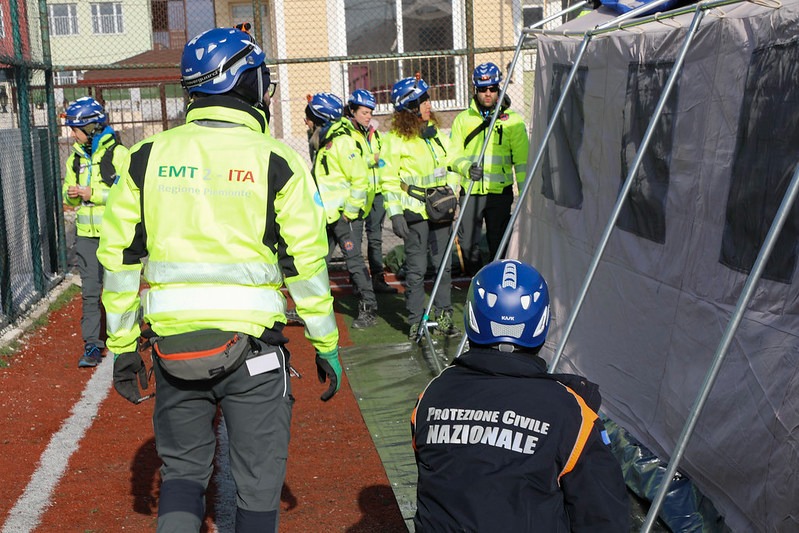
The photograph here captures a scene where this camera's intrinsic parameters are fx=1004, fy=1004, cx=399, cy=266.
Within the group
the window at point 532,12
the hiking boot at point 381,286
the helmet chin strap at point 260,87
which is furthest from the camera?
the window at point 532,12

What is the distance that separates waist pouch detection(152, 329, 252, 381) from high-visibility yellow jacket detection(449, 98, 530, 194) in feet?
17.4

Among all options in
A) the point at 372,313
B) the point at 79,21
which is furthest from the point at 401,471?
the point at 79,21

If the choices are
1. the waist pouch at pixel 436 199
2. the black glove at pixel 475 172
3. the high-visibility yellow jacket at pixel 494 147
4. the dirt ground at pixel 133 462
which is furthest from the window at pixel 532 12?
the dirt ground at pixel 133 462

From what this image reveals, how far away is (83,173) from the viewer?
8.34 m

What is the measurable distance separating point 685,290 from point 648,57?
54.4 inches

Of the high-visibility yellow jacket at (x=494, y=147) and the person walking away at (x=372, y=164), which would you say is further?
Result: the person walking away at (x=372, y=164)

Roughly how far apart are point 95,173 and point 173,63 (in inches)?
192

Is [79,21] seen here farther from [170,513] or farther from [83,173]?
[170,513]

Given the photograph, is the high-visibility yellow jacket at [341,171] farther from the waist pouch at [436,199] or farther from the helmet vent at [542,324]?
the helmet vent at [542,324]

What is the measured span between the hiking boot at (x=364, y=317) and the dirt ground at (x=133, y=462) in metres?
1.21

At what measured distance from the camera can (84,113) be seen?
26.8 ft

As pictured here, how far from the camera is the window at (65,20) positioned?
114 feet

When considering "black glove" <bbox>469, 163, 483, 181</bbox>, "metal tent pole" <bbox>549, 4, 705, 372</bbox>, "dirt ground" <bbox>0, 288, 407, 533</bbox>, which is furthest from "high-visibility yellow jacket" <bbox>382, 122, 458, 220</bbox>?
"metal tent pole" <bbox>549, 4, 705, 372</bbox>

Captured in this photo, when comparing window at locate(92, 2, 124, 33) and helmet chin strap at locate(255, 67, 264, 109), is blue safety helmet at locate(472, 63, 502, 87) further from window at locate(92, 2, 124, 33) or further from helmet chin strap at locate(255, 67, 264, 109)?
window at locate(92, 2, 124, 33)
